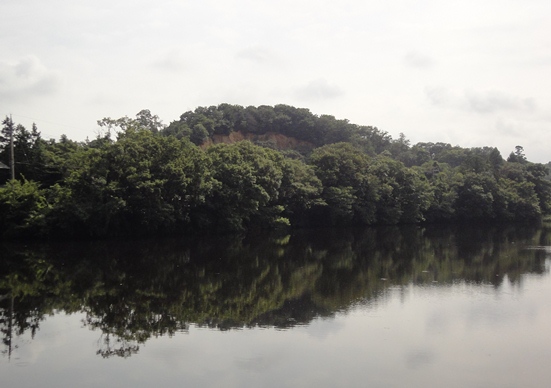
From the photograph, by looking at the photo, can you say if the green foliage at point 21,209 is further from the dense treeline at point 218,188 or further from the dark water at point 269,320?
the dark water at point 269,320

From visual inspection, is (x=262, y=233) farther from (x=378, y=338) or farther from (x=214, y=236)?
(x=378, y=338)

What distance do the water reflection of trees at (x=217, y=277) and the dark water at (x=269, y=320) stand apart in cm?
9

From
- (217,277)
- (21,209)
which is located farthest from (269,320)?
(21,209)

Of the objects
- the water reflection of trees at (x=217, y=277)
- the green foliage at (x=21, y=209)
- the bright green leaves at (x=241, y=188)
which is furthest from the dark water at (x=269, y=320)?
the bright green leaves at (x=241, y=188)

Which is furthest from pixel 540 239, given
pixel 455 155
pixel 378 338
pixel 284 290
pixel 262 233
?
pixel 455 155

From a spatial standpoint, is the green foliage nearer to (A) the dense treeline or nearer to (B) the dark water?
(A) the dense treeline

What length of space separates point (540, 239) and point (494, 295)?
90.2ft

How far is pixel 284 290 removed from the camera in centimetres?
2291

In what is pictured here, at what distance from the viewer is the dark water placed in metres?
13.3

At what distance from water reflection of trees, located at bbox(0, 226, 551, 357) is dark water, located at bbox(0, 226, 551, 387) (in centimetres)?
9

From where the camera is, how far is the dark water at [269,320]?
1328 cm

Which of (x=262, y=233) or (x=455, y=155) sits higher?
(x=455, y=155)

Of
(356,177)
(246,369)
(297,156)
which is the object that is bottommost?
(246,369)

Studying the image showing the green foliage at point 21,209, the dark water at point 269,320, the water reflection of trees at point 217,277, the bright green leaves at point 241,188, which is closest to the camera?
the dark water at point 269,320
